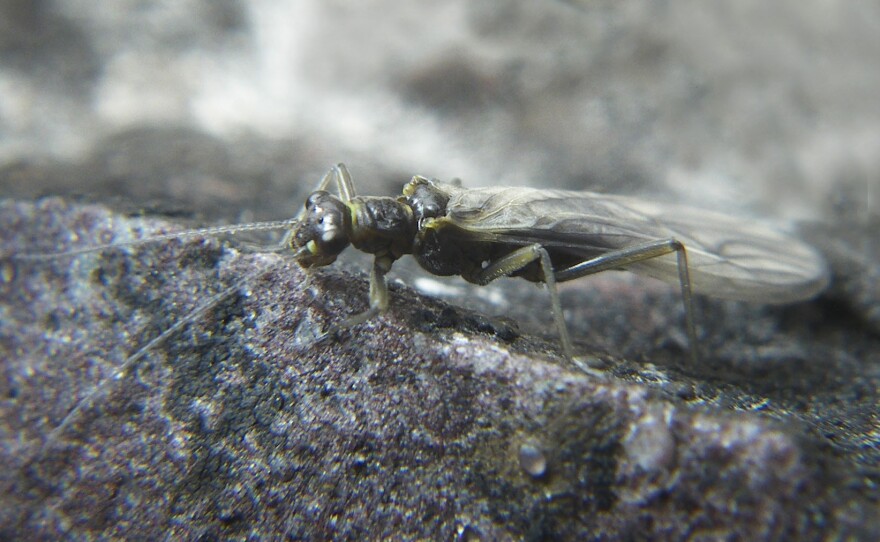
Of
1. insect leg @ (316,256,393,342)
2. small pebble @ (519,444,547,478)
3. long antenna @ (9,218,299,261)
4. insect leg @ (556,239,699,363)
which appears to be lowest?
small pebble @ (519,444,547,478)

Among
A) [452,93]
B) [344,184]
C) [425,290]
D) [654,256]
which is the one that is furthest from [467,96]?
[654,256]

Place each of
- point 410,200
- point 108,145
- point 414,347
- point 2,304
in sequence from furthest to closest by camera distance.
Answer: point 108,145
point 410,200
point 2,304
point 414,347

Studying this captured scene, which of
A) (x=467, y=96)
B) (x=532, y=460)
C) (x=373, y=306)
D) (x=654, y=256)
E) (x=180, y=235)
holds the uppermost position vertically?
(x=467, y=96)

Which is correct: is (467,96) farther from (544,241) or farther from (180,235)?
(180,235)

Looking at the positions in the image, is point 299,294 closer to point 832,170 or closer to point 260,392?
point 260,392

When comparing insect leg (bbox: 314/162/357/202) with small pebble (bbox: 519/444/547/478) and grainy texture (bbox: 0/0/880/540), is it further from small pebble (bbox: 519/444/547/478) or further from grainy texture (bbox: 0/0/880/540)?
small pebble (bbox: 519/444/547/478)

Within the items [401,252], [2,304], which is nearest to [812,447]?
[401,252]

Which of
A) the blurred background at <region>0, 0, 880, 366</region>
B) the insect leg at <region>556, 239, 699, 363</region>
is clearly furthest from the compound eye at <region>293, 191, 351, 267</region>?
the blurred background at <region>0, 0, 880, 366</region>
